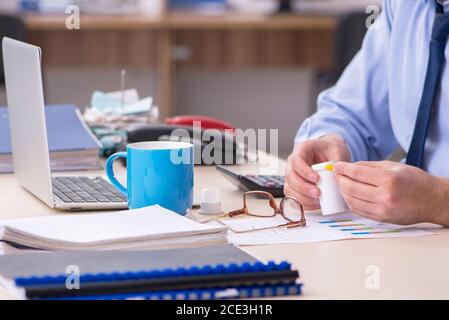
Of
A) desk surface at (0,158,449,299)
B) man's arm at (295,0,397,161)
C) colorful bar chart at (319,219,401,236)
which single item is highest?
man's arm at (295,0,397,161)

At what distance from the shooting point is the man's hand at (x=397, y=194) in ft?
3.68

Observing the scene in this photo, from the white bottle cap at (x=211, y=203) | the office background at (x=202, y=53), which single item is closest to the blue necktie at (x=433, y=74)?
the white bottle cap at (x=211, y=203)

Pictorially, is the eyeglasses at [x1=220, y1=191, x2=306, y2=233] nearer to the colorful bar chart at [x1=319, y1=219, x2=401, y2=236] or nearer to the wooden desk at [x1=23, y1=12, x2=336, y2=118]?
the colorful bar chart at [x1=319, y1=219, x2=401, y2=236]

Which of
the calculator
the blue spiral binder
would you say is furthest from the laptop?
the blue spiral binder

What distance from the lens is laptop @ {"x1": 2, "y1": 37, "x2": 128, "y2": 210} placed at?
48.0 inches

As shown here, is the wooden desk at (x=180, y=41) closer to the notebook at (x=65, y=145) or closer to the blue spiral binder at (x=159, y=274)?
the notebook at (x=65, y=145)

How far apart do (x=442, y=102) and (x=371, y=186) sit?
414 millimetres

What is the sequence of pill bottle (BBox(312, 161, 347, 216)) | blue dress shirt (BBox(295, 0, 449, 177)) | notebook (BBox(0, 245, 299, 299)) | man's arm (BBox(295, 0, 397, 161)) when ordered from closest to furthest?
1. notebook (BBox(0, 245, 299, 299))
2. pill bottle (BBox(312, 161, 347, 216))
3. blue dress shirt (BBox(295, 0, 449, 177))
4. man's arm (BBox(295, 0, 397, 161))

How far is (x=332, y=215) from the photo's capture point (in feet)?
4.06

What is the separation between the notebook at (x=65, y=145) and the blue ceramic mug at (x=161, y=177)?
47 centimetres

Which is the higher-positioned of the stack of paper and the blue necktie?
the blue necktie

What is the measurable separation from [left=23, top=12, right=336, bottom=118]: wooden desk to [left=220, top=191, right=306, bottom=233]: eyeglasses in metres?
3.53

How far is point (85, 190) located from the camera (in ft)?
4.50
